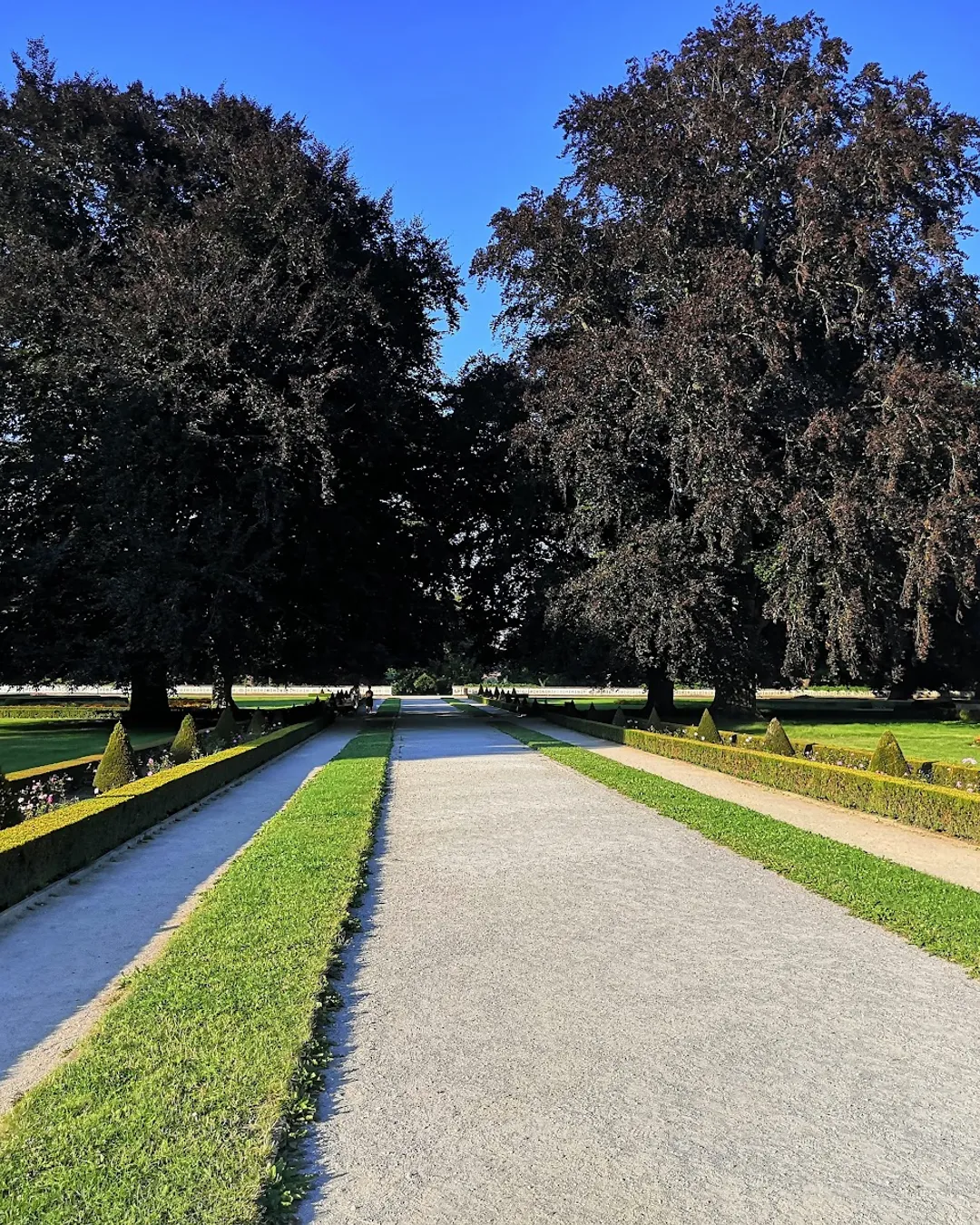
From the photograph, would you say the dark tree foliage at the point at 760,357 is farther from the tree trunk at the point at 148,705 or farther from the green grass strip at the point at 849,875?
the tree trunk at the point at 148,705

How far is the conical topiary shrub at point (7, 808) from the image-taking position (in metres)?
8.84

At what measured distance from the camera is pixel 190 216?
26.9m

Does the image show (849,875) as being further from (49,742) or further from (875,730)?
(49,742)

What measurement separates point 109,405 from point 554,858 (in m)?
20.1

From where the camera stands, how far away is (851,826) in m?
9.93

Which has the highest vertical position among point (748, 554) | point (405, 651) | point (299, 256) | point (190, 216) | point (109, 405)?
point (190, 216)

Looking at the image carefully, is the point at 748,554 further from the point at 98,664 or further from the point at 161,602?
the point at 98,664

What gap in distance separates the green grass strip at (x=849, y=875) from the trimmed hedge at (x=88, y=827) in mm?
5586

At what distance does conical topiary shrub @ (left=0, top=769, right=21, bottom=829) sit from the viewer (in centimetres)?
884

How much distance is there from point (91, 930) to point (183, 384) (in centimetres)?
1944

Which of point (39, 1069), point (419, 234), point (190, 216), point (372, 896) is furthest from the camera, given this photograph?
point (419, 234)

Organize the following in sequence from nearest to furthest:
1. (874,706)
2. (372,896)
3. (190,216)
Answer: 1. (372,896)
2. (190,216)
3. (874,706)

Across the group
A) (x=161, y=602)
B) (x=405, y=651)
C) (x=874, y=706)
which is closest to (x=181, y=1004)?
(x=161, y=602)

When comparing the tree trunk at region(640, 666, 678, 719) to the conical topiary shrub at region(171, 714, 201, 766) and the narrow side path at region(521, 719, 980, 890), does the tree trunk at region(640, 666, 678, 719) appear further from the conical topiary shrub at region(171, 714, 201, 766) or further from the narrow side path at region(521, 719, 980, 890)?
the conical topiary shrub at region(171, 714, 201, 766)
